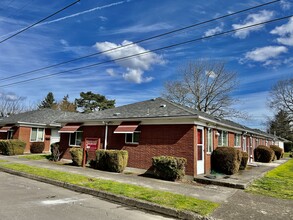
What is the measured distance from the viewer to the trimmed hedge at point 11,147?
821 inches

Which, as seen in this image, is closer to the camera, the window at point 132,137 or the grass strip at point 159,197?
the grass strip at point 159,197

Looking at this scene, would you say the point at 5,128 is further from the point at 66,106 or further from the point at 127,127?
the point at 66,106

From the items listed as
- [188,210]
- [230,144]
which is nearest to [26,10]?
[188,210]

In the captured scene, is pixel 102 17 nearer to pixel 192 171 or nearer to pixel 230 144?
pixel 192 171

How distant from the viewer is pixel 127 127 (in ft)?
45.2

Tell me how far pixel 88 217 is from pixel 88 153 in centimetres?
1058

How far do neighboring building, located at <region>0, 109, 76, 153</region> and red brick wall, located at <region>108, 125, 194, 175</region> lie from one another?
11.6m

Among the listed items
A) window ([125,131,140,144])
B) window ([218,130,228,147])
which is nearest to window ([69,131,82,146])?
window ([125,131,140,144])

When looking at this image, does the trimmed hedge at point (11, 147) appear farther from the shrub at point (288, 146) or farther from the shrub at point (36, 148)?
the shrub at point (288, 146)

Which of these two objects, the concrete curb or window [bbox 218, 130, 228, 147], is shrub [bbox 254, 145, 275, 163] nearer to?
window [bbox 218, 130, 228, 147]

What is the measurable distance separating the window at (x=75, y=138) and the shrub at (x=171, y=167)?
25.8 feet

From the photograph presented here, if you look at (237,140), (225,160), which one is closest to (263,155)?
(237,140)

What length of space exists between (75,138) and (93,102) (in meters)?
39.4

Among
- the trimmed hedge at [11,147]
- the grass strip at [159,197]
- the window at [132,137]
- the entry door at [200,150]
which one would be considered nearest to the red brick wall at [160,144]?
the window at [132,137]
